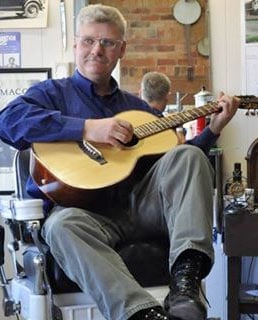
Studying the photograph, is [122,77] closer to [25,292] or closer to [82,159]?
[82,159]

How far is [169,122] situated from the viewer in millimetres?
1944

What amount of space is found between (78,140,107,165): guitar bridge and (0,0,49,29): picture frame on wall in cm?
140

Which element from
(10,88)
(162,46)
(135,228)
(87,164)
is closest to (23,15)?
(10,88)

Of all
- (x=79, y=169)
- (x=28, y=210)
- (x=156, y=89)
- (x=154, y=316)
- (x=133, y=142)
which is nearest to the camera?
(x=154, y=316)

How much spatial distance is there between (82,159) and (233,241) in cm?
95

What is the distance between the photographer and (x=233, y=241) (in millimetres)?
2398

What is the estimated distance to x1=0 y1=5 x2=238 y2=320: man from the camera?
141cm

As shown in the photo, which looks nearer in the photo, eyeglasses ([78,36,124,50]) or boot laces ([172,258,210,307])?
boot laces ([172,258,210,307])

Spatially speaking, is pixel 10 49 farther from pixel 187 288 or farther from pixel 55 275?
pixel 187 288

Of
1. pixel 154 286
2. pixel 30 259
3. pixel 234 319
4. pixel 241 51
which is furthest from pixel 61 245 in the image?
pixel 241 51

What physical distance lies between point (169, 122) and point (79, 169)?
0.41 metres

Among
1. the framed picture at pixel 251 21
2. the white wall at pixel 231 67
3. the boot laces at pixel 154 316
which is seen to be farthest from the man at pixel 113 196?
the framed picture at pixel 251 21

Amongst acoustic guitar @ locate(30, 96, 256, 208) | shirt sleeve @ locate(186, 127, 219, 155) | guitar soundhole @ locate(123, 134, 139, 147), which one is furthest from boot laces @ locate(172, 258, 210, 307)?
shirt sleeve @ locate(186, 127, 219, 155)

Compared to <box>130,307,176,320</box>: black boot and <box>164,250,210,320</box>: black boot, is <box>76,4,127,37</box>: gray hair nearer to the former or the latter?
<box>164,250,210,320</box>: black boot
